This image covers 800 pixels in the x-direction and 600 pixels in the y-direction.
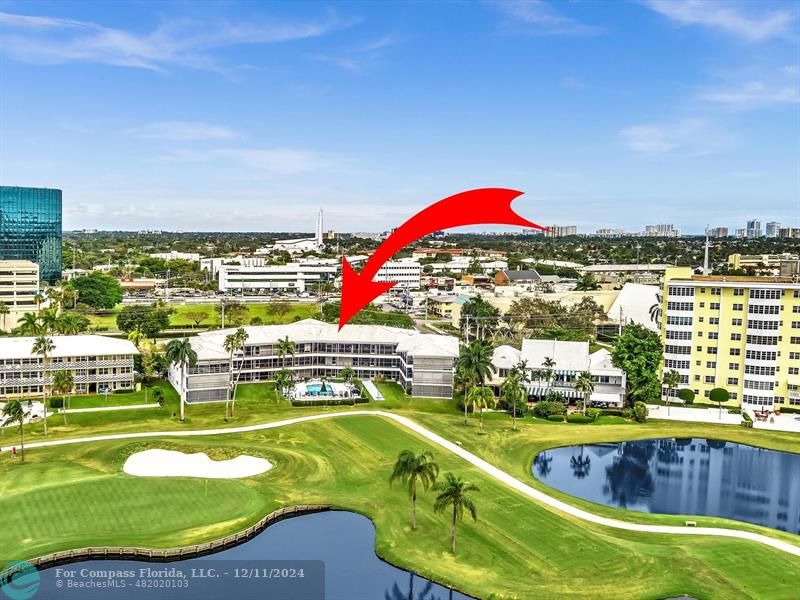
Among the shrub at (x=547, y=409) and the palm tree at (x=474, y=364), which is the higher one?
the palm tree at (x=474, y=364)

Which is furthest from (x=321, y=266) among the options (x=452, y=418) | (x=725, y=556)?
(x=725, y=556)

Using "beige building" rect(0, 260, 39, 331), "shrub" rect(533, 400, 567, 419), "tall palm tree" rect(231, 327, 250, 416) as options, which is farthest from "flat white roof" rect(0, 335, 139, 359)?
"beige building" rect(0, 260, 39, 331)

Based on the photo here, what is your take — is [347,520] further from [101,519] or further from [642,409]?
[642,409]

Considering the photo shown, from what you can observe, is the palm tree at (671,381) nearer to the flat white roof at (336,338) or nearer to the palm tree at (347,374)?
the flat white roof at (336,338)

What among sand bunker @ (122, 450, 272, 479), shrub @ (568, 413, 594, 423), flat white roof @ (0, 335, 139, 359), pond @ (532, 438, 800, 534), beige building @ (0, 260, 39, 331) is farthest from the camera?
beige building @ (0, 260, 39, 331)

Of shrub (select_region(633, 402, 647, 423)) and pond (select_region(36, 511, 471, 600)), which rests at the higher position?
shrub (select_region(633, 402, 647, 423))

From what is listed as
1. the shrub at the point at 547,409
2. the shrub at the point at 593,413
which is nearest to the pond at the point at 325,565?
the shrub at the point at 547,409

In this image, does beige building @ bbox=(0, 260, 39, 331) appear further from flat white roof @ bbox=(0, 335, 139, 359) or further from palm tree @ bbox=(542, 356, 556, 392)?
palm tree @ bbox=(542, 356, 556, 392)
